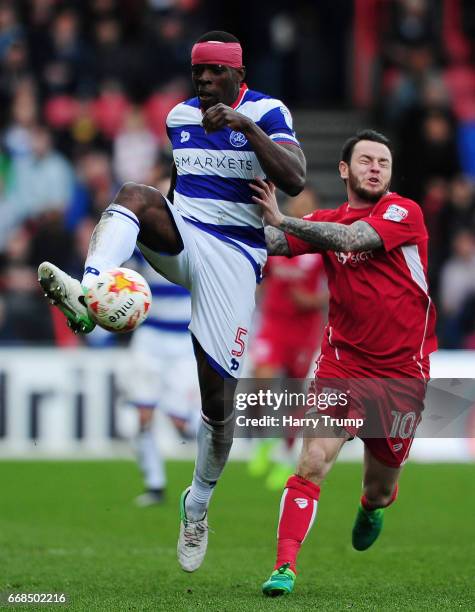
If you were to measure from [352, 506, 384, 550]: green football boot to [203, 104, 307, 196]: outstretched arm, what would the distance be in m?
2.23

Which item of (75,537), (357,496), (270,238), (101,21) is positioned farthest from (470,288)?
(270,238)

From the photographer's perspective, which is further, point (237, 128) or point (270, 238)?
point (270, 238)

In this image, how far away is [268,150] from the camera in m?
6.96

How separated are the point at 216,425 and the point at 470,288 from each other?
31.8 ft

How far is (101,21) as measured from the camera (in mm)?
19188

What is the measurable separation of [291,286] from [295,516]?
626 cm

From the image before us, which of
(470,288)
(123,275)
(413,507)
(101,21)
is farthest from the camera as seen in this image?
(101,21)

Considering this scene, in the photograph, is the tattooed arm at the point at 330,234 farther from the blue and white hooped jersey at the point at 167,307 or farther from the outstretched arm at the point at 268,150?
the blue and white hooped jersey at the point at 167,307

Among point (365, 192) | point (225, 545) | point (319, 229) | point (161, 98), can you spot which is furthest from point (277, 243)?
point (161, 98)

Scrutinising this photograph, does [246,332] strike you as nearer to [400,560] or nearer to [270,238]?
[270,238]

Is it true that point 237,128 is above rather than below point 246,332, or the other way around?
above

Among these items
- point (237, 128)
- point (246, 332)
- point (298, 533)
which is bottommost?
point (298, 533)

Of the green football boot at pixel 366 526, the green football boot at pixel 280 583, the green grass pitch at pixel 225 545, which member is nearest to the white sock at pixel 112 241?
the green grass pitch at pixel 225 545

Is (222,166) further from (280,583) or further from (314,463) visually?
(280,583)
